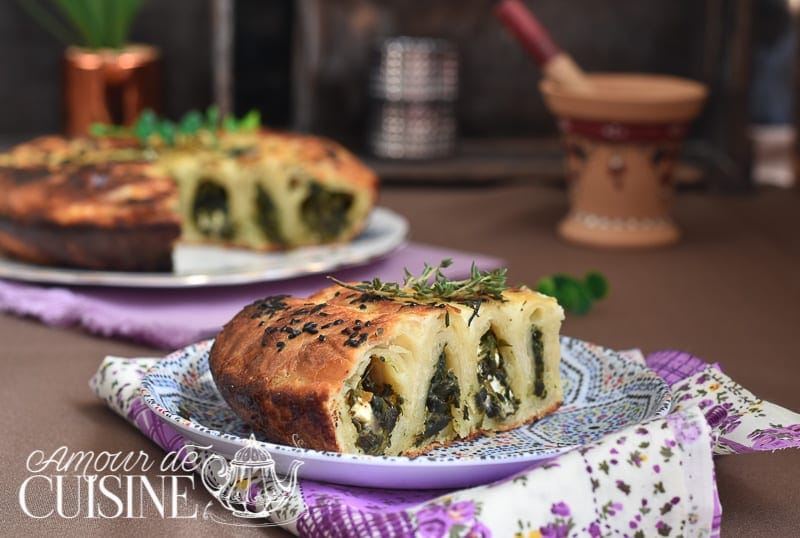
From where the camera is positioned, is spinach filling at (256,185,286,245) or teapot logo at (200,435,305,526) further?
spinach filling at (256,185,286,245)

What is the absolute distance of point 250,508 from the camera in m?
1.40

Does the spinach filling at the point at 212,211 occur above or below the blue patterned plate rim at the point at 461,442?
below

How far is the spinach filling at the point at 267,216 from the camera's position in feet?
9.02

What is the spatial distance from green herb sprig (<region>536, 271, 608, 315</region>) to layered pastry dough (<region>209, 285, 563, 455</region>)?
29.4 inches

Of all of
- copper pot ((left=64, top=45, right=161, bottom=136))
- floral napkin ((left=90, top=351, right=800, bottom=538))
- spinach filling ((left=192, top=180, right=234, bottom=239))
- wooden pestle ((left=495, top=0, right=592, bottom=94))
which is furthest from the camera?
copper pot ((left=64, top=45, right=161, bottom=136))

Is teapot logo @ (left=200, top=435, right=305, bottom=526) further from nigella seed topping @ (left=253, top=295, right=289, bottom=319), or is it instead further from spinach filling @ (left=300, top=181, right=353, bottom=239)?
spinach filling @ (left=300, top=181, right=353, bottom=239)

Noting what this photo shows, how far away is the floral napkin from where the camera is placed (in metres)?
1.23

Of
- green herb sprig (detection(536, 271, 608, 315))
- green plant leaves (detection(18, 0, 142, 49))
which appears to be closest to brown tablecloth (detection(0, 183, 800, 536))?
green herb sprig (detection(536, 271, 608, 315))

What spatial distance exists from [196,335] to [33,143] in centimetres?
100

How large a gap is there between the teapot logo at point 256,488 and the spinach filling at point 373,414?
9 cm

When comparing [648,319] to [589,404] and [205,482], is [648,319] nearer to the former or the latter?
[589,404]

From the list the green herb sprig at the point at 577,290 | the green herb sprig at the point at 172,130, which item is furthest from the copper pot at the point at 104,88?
the green herb sprig at the point at 577,290

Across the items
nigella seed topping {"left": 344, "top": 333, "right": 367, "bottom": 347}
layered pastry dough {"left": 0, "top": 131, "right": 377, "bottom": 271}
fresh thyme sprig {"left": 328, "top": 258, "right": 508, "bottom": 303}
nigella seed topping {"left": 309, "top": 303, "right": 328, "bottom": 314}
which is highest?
fresh thyme sprig {"left": 328, "top": 258, "right": 508, "bottom": 303}

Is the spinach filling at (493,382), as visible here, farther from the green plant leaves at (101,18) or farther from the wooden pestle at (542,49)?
the green plant leaves at (101,18)
